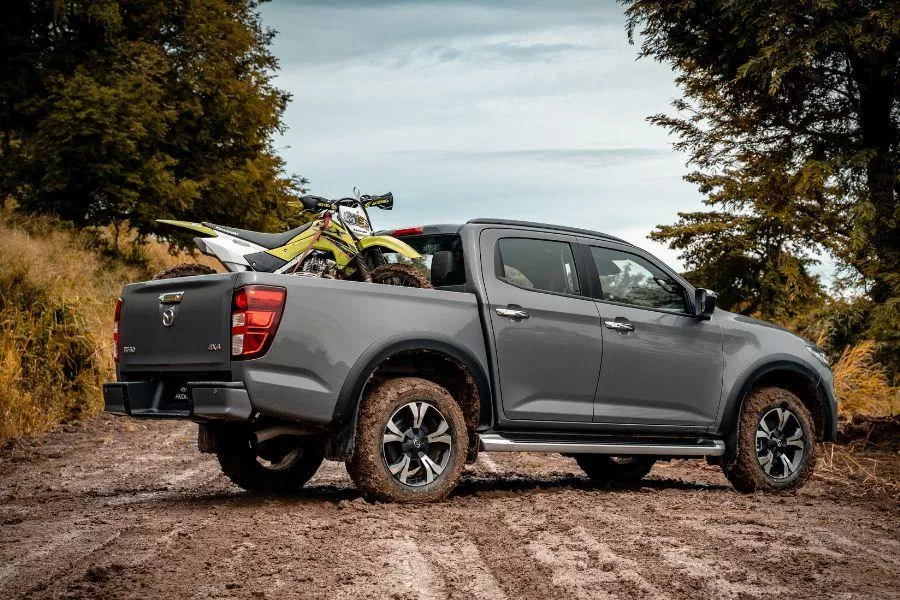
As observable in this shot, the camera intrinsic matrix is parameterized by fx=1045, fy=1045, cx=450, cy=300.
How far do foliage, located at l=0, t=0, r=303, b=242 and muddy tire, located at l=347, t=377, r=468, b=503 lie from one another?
21328mm

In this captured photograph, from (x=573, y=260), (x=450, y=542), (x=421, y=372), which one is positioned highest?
(x=573, y=260)

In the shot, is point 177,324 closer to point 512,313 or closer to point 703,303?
point 512,313

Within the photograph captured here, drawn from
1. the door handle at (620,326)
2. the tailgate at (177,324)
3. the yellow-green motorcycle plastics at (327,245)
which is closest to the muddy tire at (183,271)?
the tailgate at (177,324)

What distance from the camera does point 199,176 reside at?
3072 centimetres

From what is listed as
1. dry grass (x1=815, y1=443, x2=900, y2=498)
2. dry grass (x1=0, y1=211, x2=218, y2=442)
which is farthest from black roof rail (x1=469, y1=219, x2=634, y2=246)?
dry grass (x1=0, y1=211, x2=218, y2=442)

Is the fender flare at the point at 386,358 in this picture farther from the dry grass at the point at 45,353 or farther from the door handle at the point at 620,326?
the dry grass at the point at 45,353

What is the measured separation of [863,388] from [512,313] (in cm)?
1056

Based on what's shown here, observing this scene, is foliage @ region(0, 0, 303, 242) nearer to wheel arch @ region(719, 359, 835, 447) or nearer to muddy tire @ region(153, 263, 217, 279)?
muddy tire @ region(153, 263, 217, 279)

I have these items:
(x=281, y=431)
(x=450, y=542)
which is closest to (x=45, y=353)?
(x=281, y=431)

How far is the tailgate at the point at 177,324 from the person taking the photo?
6.32 metres

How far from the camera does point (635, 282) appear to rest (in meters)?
8.36

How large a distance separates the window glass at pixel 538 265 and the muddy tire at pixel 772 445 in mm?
1978

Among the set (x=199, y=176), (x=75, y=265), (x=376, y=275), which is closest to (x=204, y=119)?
(x=199, y=176)

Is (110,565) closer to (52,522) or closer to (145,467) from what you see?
(52,522)
